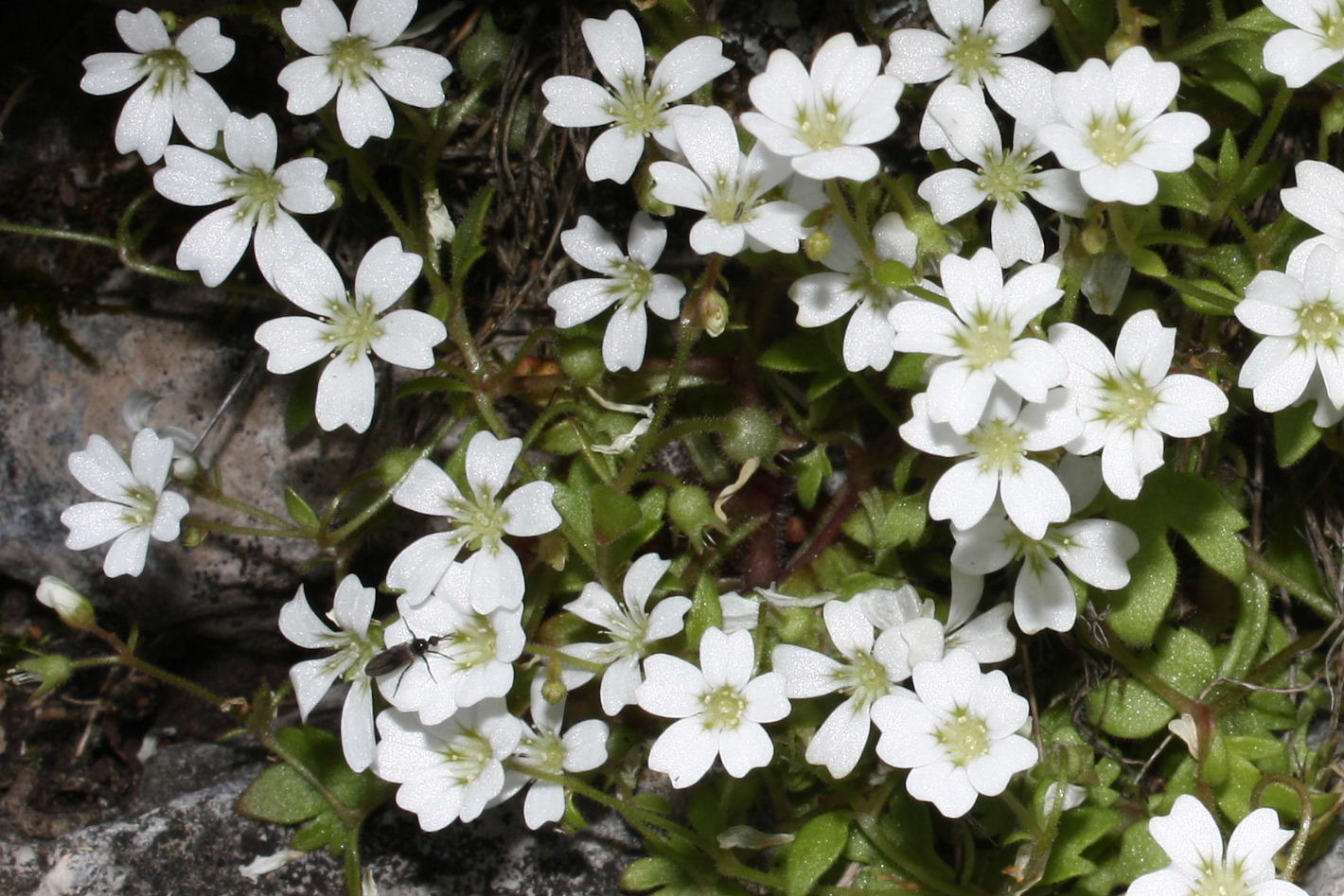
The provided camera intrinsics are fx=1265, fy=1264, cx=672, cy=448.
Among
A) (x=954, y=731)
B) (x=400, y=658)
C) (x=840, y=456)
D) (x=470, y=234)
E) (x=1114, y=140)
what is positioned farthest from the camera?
(x=840, y=456)

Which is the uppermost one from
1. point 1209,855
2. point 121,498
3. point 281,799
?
point 121,498

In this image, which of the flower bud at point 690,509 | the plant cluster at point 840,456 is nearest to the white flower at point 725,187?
the plant cluster at point 840,456

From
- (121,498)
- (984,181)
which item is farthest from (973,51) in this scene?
(121,498)

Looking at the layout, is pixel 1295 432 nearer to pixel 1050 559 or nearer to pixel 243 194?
pixel 1050 559

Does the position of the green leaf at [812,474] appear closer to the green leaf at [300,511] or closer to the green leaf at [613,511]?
the green leaf at [613,511]

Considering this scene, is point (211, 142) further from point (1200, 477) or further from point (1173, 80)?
point (1200, 477)

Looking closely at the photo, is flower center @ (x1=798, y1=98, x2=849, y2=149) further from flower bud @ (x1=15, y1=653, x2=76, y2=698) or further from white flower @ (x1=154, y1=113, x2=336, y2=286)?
flower bud @ (x1=15, y1=653, x2=76, y2=698)

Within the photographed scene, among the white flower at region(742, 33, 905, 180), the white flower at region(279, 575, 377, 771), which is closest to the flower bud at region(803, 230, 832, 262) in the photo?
the white flower at region(742, 33, 905, 180)
